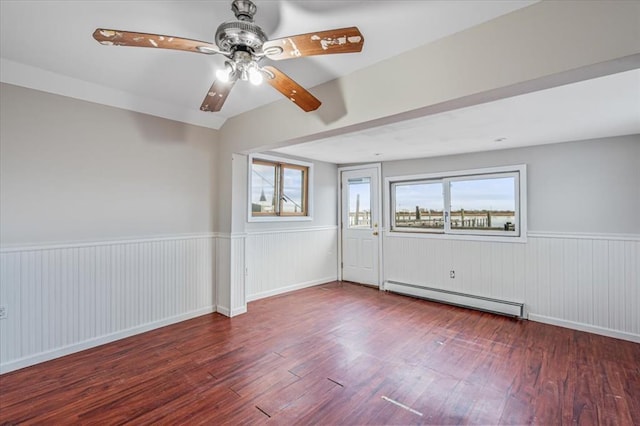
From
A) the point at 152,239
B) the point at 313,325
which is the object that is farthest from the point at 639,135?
the point at 152,239

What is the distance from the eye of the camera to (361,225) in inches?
220

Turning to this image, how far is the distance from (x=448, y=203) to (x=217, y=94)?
3766 millimetres

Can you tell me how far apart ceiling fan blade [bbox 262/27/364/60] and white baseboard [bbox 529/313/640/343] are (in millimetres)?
3960

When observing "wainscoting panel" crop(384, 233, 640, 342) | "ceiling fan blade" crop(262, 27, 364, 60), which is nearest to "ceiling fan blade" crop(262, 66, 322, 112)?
"ceiling fan blade" crop(262, 27, 364, 60)

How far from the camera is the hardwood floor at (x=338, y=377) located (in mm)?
1959

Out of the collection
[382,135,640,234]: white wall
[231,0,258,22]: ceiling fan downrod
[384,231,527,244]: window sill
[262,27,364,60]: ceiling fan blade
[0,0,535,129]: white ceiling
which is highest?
[0,0,535,129]: white ceiling

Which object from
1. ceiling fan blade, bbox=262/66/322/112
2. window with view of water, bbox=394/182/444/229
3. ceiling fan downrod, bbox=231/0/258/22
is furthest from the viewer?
window with view of water, bbox=394/182/444/229

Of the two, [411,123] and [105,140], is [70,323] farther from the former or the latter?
[411,123]

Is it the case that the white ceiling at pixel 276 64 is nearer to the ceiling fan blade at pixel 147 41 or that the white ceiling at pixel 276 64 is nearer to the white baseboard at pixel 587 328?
the ceiling fan blade at pixel 147 41

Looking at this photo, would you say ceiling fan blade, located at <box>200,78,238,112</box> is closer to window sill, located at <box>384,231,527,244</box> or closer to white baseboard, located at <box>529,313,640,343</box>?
window sill, located at <box>384,231,527,244</box>

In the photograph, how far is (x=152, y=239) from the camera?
10.8ft

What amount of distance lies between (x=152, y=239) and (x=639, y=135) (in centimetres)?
543

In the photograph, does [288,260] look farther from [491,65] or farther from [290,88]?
[491,65]

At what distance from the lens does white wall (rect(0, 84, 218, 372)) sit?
97.8 inches
